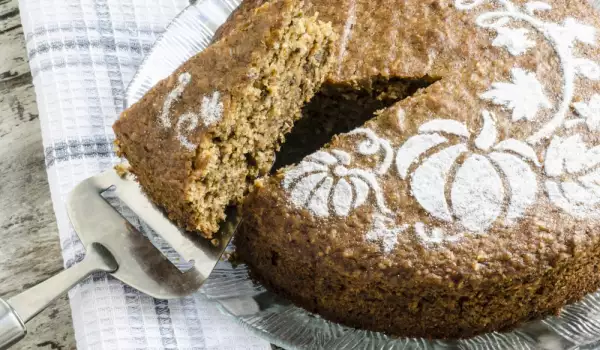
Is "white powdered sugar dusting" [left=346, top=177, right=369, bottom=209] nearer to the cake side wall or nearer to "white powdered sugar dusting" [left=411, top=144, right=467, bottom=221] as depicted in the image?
"white powdered sugar dusting" [left=411, top=144, right=467, bottom=221]

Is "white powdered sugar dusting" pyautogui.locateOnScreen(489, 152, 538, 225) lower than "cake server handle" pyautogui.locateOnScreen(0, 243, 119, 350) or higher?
higher

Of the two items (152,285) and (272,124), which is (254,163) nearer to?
(272,124)

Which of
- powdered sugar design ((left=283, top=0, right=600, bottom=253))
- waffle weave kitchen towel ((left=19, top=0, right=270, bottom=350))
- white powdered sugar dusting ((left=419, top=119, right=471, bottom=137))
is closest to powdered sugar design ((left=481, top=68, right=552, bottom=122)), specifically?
powdered sugar design ((left=283, top=0, right=600, bottom=253))

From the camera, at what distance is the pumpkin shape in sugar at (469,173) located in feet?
8.34

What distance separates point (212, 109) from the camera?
2574mm

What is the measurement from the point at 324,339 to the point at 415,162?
72 centimetres

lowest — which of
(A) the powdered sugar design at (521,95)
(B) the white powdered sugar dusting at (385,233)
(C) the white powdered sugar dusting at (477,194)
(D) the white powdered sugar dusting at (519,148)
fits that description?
(B) the white powdered sugar dusting at (385,233)

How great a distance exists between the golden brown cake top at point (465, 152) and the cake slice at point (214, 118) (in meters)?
0.19

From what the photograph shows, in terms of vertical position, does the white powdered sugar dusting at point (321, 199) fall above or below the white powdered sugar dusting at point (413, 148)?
below

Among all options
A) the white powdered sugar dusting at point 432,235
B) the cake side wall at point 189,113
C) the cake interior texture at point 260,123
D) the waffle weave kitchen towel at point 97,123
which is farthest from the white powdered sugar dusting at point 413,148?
the waffle weave kitchen towel at point 97,123

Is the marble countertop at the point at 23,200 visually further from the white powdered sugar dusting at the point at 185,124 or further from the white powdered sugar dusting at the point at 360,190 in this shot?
the white powdered sugar dusting at the point at 360,190

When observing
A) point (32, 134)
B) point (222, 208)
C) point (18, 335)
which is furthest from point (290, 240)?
point (32, 134)

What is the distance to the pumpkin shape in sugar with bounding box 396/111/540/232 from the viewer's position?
8.34 feet

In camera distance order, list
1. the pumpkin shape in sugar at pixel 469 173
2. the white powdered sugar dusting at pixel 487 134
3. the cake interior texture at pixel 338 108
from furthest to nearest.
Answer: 1. the cake interior texture at pixel 338 108
2. the white powdered sugar dusting at pixel 487 134
3. the pumpkin shape in sugar at pixel 469 173
